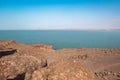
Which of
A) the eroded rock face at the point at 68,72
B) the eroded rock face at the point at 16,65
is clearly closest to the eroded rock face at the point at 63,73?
the eroded rock face at the point at 68,72

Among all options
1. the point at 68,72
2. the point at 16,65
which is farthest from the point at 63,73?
the point at 16,65

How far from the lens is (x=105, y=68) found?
10773 mm

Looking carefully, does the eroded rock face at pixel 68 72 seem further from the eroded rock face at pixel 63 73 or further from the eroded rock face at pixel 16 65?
the eroded rock face at pixel 16 65

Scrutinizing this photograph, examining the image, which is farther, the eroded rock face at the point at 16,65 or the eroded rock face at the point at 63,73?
the eroded rock face at the point at 16,65

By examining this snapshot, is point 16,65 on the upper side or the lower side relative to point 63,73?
lower

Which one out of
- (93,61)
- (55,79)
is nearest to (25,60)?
(55,79)

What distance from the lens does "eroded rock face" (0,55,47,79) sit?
668 centimetres

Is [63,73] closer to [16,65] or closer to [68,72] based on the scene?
[68,72]

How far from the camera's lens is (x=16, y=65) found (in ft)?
22.7

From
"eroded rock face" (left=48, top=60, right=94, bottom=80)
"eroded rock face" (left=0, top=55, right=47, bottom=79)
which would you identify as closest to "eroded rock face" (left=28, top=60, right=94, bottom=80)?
"eroded rock face" (left=48, top=60, right=94, bottom=80)

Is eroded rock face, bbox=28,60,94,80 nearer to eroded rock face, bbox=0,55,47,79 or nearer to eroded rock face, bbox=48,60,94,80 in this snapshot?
eroded rock face, bbox=48,60,94,80

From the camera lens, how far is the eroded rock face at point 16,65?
668cm

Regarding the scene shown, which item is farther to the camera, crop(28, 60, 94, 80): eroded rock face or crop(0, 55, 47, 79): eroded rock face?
crop(0, 55, 47, 79): eroded rock face

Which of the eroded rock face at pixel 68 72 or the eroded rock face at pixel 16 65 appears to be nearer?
the eroded rock face at pixel 68 72
